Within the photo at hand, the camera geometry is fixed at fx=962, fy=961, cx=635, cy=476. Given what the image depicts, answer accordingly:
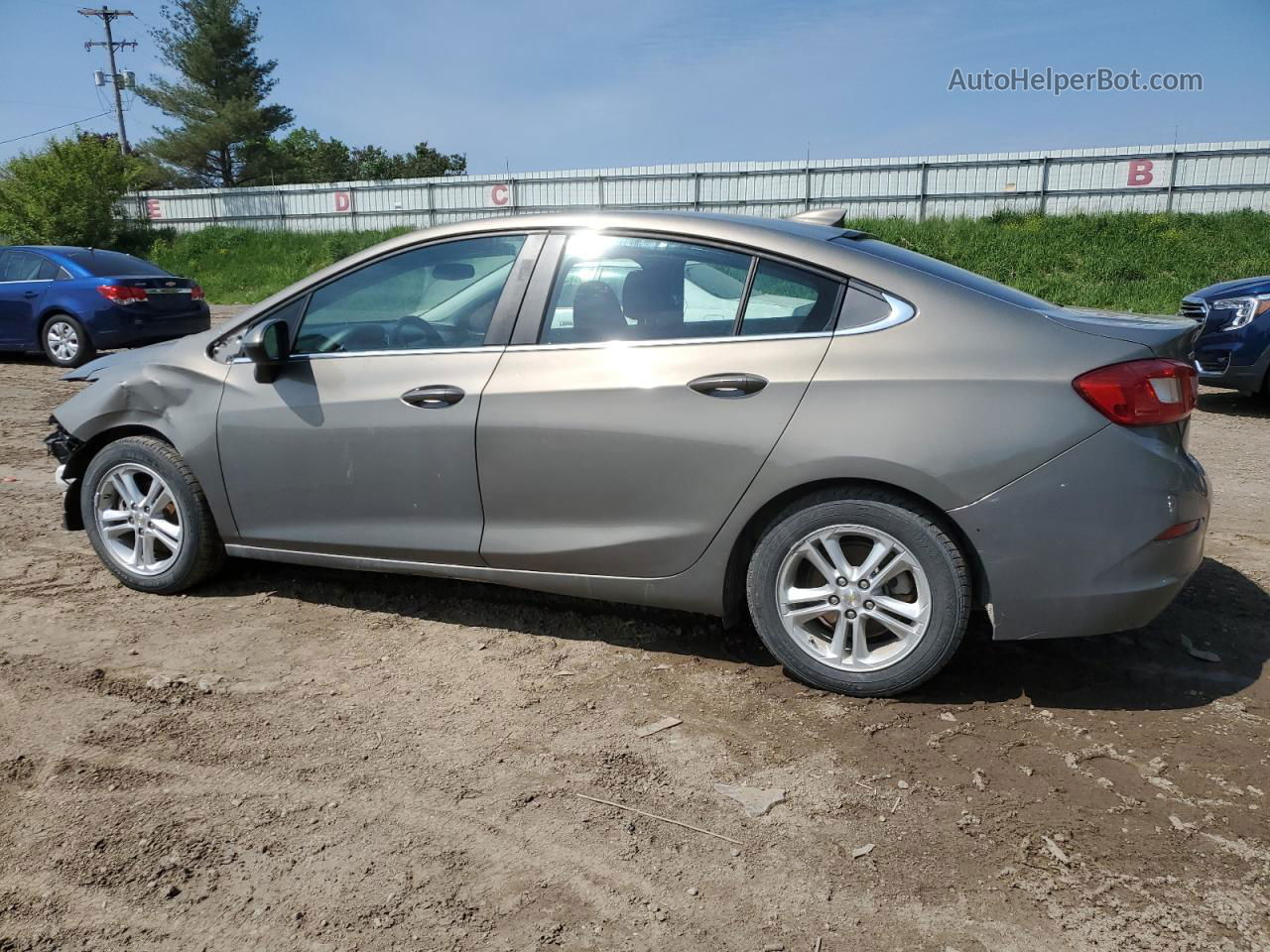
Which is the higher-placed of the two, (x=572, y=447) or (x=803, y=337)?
(x=803, y=337)

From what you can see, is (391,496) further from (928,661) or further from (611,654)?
(928,661)

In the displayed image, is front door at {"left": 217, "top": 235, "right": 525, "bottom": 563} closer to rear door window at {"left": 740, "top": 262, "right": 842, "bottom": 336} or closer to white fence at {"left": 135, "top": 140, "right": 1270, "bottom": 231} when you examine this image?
rear door window at {"left": 740, "top": 262, "right": 842, "bottom": 336}

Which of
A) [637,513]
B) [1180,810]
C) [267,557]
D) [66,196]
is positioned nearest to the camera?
[1180,810]

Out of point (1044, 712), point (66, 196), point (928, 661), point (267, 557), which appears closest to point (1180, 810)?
point (1044, 712)

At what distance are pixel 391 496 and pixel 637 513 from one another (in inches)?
39.5

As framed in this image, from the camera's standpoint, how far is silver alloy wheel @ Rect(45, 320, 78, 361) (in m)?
11.8

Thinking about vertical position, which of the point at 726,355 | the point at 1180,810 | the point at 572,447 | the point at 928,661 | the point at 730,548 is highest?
the point at 726,355

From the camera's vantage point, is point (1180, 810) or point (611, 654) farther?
point (611, 654)

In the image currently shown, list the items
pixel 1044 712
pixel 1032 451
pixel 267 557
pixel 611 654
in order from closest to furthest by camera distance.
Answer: pixel 1032 451
pixel 1044 712
pixel 611 654
pixel 267 557

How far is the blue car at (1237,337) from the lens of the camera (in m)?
8.40

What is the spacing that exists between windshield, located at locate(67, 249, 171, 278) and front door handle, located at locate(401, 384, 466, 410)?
1001cm

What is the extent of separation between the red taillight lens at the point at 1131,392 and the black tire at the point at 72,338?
11.9m

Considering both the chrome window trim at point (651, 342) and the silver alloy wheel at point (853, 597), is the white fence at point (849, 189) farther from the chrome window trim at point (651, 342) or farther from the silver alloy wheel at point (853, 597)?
the silver alloy wheel at point (853, 597)

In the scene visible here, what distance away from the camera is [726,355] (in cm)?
327
